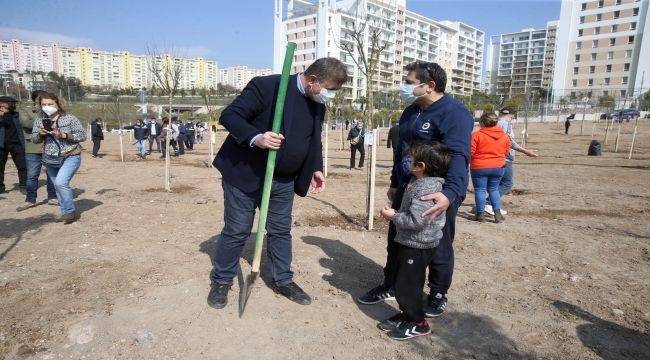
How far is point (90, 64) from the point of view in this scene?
100750mm

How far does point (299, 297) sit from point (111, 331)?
1363mm

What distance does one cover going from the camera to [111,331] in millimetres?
2756

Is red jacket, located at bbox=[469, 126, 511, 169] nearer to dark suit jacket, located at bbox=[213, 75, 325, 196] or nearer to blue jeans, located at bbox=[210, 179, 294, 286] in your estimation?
dark suit jacket, located at bbox=[213, 75, 325, 196]

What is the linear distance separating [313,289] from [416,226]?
1.43m

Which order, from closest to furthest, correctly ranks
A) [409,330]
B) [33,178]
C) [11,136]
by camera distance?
1. [409,330]
2. [33,178]
3. [11,136]

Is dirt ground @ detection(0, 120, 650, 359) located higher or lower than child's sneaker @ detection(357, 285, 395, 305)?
lower

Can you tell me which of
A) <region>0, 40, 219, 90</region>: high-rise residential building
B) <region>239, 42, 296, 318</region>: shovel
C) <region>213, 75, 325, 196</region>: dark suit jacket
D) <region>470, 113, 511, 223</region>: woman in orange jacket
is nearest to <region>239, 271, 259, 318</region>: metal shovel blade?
<region>239, 42, 296, 318</region>: shovel

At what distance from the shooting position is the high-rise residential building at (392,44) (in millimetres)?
74119

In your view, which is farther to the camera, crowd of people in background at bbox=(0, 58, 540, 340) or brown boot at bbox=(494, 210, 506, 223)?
brown boot at bbox=(494, 210, 506, 223)

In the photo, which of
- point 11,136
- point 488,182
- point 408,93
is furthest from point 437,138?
point 11,136

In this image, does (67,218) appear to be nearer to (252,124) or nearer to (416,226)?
(252,124)

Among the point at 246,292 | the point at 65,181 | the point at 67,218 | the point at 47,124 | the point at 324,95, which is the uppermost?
the point at 324,95

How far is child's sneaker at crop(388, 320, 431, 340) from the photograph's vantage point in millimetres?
2771

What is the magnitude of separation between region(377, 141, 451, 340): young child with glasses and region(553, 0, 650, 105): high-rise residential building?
73345 mm
